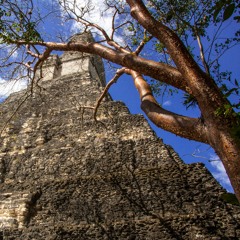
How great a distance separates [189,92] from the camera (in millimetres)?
2803

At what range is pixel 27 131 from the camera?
7.73 meters

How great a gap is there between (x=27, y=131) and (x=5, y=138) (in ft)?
1.83

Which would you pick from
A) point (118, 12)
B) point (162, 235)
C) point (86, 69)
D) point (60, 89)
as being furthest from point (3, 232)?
point (86, 69)

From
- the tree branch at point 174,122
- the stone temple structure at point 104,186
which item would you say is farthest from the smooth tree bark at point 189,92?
the stone temple structure at point 104,186

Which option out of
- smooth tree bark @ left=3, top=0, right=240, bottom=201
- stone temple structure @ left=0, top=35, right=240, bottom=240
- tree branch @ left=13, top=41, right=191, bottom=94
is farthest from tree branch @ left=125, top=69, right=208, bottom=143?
stone temple structure @ left=0, top=35, right=240, bottom=240

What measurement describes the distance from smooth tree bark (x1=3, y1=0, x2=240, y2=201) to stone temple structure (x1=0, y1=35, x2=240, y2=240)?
1824 mm

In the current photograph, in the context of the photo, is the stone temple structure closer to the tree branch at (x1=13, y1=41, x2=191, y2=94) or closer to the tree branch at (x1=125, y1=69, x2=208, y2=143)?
the tree branch at (x1=125, y1=69, x2=208, y2=143)

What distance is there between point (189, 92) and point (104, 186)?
2820 millimetres

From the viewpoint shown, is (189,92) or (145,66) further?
(145,66)

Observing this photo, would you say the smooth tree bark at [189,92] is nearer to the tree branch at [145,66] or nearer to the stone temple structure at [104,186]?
the tree branch at [145,66]

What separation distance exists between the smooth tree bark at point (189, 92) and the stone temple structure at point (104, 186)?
5.99 feet

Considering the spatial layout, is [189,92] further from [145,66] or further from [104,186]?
[104,186]

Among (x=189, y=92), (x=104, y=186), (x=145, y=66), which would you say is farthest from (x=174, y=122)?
(x=104, y=186)

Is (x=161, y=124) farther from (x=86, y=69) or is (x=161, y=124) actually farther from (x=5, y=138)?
(x=86, y=69)
